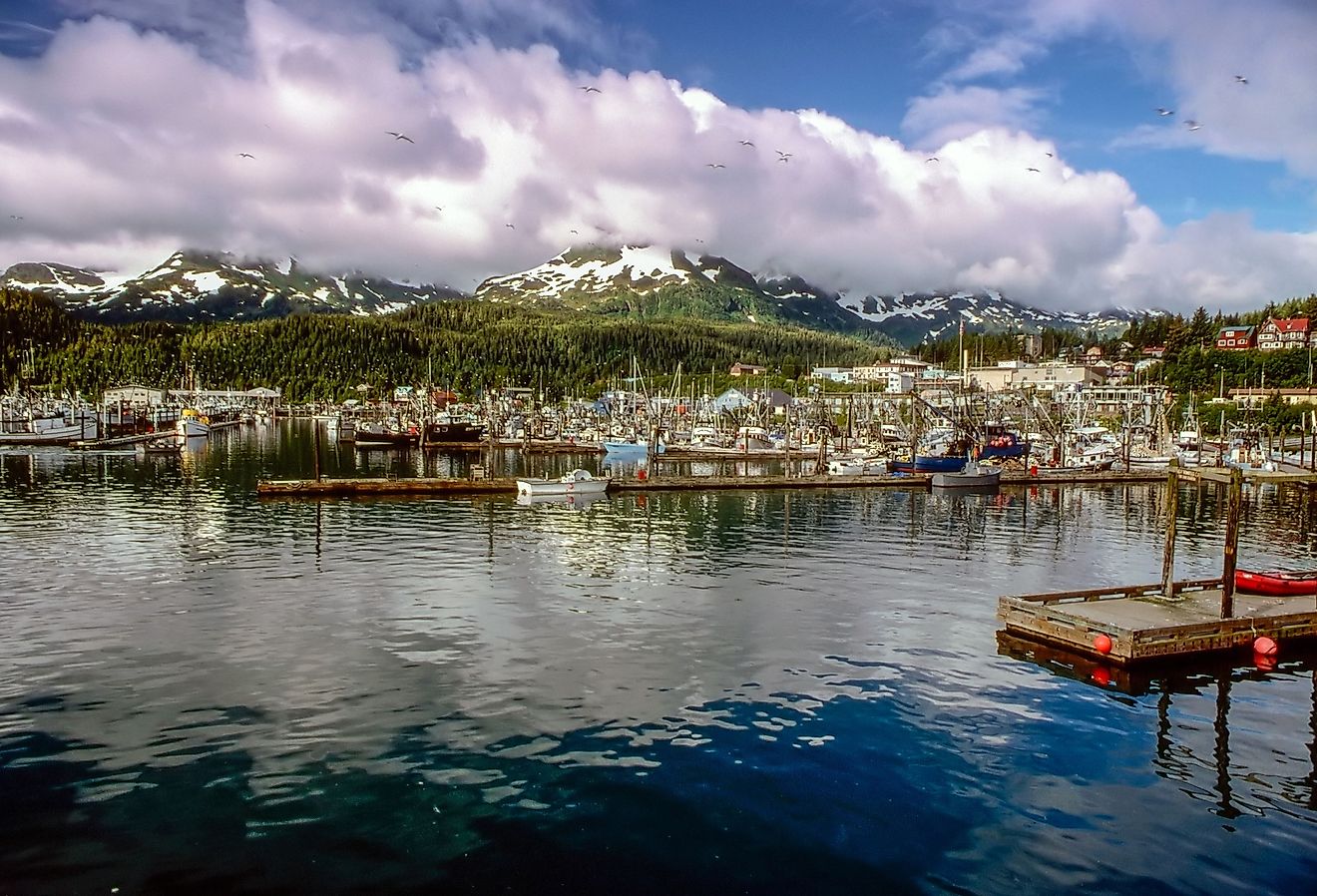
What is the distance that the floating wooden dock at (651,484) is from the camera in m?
70.5

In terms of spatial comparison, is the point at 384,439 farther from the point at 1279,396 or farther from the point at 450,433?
the point at 1279,396

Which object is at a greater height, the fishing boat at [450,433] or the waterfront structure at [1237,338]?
the waterfront structure at [1237,338]

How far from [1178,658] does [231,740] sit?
28.1 m

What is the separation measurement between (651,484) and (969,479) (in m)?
31.2

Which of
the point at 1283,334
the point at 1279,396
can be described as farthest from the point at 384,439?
the point at 1283,334

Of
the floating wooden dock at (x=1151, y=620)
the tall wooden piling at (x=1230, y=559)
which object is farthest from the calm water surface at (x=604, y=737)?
the tall wooden piling at (x=1230, y=559)

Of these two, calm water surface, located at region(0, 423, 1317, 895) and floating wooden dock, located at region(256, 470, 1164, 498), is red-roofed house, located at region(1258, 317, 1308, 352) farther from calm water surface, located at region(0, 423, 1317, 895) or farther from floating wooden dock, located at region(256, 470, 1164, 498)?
calm water surface, located at region(0, 423, 1317, 895)

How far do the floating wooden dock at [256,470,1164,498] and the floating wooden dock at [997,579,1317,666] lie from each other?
157 ft

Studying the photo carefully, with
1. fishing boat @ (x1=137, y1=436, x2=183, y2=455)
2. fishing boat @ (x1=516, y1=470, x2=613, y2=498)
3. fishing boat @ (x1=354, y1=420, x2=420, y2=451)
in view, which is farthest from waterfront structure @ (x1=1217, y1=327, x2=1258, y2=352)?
fishing boat @ (x1=137, y1=436, x2=183, y2=455)

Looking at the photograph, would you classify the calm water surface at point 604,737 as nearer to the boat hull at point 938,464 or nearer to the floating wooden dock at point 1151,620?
the floating wooden dock at point 1151,620

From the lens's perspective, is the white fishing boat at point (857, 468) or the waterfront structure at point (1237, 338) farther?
the waterfront structure at point (1237, 338)

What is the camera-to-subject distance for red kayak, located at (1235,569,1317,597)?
113ft

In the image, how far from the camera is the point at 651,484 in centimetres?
7881

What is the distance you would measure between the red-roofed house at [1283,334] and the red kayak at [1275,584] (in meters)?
171
